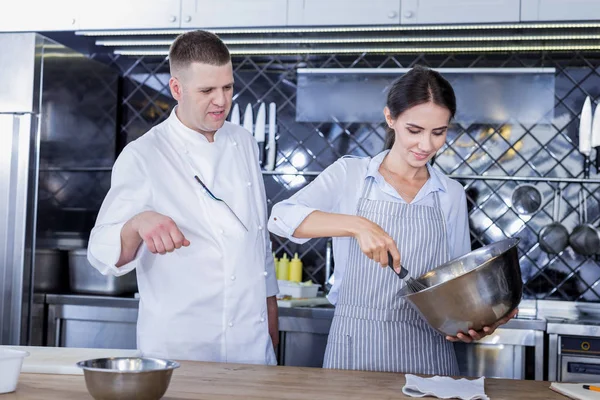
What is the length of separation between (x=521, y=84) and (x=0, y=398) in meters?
2.49

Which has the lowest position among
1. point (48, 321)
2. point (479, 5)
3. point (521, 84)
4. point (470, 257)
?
point (48, 321)

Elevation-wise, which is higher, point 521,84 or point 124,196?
point 521,84

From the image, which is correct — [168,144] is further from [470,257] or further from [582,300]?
[582,300]

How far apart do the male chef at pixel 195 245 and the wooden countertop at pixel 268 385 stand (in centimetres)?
24

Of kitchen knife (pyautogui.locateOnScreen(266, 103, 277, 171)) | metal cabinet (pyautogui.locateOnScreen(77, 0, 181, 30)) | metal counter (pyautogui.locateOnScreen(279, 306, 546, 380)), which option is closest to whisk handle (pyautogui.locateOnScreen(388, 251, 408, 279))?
metal counter (pyautogui.locateOnScreen(279, 306, 546, 380))

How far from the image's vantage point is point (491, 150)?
342cm

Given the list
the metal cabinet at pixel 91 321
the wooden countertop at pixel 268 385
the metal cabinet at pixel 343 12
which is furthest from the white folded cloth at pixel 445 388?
the metal cabinet at pixel 343 12

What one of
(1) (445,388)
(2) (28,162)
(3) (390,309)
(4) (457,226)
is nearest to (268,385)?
(1) (445,388)

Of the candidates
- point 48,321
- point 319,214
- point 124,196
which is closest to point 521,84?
point 319,214

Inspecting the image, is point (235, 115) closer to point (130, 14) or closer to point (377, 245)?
point (130, 14)

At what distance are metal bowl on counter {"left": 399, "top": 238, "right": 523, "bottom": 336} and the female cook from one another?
1.02 ft

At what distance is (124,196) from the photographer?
198cm

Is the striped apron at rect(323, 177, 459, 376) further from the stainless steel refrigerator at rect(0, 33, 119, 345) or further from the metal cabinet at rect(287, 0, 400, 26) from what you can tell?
the stainless steel refrigerator at rect(0, 33, 119, 345)

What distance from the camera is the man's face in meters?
2.02
